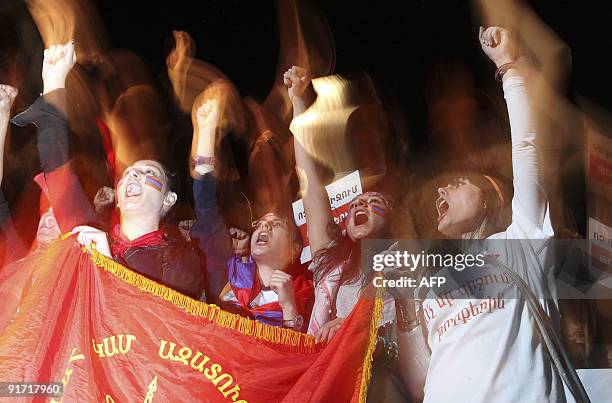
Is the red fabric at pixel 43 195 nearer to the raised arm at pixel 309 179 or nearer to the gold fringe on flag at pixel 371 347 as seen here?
the raised arm at pixel 309 179

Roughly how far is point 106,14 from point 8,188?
0.88 meters

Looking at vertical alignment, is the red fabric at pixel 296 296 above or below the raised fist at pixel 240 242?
below

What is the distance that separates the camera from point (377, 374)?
2912 millimetres

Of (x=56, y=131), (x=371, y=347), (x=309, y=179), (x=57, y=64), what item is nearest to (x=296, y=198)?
(x=309, y=179)

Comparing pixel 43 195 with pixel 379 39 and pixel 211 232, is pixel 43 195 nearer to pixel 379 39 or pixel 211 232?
pixel 211 232

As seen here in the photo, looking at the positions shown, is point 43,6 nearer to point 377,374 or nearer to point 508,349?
point 377,374

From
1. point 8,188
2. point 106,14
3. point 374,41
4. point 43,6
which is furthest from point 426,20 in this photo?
point 8,188

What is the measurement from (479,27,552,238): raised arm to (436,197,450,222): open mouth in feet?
0.87

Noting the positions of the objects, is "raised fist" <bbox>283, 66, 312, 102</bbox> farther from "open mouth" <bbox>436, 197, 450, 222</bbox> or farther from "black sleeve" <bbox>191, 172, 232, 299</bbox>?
"open mouth" <bbox>436, 197, 450, 222</bbox>

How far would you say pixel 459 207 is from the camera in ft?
10.00

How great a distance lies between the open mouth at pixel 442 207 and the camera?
10.1ft

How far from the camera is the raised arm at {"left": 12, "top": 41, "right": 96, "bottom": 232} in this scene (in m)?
3.26

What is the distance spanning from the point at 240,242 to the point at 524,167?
1176mm

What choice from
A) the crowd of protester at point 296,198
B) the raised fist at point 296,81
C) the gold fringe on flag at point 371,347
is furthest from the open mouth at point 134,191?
the gold fringe on flag at point 371,347
